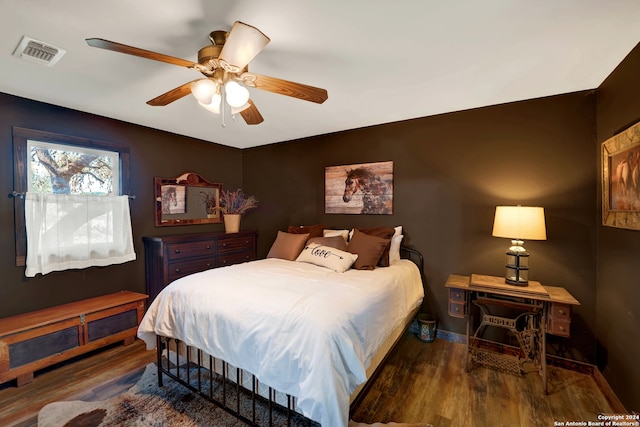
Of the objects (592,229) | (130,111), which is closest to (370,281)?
(592,229)

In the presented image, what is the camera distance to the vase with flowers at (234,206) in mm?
4129

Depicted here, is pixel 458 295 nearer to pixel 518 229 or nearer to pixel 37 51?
pixel 518 229

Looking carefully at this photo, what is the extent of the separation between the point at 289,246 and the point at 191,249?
4.37 feet

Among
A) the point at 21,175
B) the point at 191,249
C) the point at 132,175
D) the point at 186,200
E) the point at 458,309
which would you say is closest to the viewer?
the point at 458,309

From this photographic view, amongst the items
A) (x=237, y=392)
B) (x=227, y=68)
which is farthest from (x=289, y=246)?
(x=227, y=68)

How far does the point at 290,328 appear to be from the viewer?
4.85 feet

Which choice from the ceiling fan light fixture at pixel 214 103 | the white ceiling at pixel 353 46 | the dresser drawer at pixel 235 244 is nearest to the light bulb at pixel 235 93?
the ceiling fan light fixture at pixel 214 103

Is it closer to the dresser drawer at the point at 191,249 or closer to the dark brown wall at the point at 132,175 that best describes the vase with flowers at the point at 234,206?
the dark brown wall at the point at 132,175

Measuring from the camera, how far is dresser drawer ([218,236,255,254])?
3.85 metres

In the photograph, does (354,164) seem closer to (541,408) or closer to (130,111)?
(130,111)

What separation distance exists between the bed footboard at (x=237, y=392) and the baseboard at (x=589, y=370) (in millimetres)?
1908

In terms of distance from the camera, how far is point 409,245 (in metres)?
3.20

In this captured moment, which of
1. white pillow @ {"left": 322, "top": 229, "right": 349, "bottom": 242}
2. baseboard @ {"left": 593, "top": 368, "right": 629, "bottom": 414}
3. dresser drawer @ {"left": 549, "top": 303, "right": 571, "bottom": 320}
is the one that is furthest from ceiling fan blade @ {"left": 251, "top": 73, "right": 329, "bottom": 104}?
baseboard @ {"left": 593, "top": 368, "right": 629, "bottom": 414}

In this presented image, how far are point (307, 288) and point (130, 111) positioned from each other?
9.05 ft
